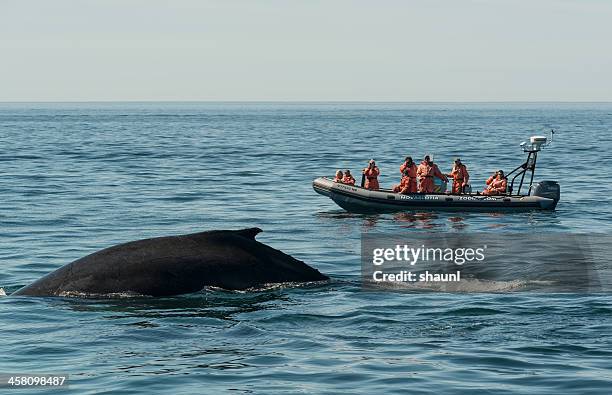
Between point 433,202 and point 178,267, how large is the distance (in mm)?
21693

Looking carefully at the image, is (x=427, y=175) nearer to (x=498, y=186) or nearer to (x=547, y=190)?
(x=498, y=186)

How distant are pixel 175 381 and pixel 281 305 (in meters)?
3.26

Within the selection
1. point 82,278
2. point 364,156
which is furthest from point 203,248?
point 364,156

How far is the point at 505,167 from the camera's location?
58438mm

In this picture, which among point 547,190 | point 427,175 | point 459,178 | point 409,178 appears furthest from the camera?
point 459,178

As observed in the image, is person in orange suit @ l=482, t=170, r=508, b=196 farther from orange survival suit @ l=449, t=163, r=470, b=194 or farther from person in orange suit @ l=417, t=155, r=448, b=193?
person in orange suit @ l=417, t=155, r=448, b=193

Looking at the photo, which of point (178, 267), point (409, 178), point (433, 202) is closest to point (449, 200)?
point (433, 202)

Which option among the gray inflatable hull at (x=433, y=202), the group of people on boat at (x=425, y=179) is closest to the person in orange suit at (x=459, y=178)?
the group of people on boat at (x=425, y=179)

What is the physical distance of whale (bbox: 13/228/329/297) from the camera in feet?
45.3

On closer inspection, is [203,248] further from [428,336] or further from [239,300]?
[428,336]

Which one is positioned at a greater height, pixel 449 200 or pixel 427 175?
pixel 427 175

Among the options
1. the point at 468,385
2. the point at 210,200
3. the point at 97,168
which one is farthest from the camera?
the point at 97,168

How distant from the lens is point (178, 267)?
13.9 metres

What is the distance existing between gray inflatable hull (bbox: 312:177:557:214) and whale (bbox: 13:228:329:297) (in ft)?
68.4
